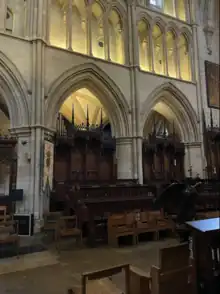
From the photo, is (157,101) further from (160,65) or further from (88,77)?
(88,77)

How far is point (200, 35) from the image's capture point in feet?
46.4

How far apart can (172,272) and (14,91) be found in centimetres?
825

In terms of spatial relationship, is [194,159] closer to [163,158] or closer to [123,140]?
[163,158]

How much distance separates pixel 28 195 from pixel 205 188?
6191 mm

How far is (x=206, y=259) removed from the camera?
200cm

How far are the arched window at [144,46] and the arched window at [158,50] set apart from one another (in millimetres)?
561

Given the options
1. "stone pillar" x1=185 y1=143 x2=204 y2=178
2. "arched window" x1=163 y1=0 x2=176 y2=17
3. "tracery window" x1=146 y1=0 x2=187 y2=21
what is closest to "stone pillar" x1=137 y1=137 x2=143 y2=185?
"stone pillar" x1=185 y1=143 x2=204 y2=178

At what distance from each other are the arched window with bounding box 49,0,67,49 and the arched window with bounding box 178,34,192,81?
6.10 meters

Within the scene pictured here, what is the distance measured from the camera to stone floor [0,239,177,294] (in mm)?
3474

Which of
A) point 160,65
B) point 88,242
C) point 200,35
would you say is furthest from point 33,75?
point 200,35

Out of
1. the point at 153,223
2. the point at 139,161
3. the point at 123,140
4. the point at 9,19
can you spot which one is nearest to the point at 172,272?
the point at 153,223

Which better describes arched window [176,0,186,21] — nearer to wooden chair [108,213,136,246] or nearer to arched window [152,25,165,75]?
arched window [152,25,165,75]

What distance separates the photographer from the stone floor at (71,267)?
347 centimetres

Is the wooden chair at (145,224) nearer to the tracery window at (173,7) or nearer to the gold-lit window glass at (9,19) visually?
the gold-lit window glass at (9,19)
